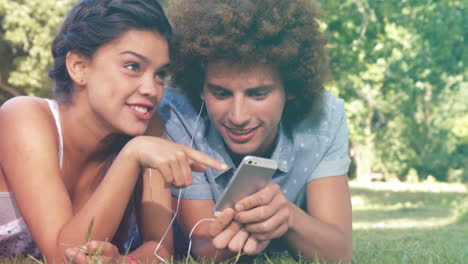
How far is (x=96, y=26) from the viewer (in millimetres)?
3434

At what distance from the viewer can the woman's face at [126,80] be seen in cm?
332

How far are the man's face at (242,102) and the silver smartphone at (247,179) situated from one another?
57cm

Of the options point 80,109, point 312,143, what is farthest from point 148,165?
point 312,143

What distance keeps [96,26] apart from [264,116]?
109 centimetres

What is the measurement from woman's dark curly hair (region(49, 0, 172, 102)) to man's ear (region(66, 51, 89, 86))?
3 cm

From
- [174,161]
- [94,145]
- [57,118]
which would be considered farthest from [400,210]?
[174,161]

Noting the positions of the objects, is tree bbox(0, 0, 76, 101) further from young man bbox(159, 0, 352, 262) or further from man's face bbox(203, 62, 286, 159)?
man's face bbox(203, 62, 286, 159)

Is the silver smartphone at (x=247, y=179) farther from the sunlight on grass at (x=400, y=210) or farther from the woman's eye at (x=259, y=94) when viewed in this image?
the sunlight on grass at (x=400, y=210)

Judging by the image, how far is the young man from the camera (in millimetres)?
3432

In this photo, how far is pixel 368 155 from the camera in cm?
2684

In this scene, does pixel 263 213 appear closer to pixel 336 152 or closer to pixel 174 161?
pixel 174 161

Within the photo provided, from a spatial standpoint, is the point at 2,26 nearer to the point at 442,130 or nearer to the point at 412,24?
the point at 412,24

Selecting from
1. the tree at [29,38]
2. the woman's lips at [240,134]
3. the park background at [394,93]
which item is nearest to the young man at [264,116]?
the woman's lips at [240,134]

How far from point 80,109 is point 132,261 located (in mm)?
1045
